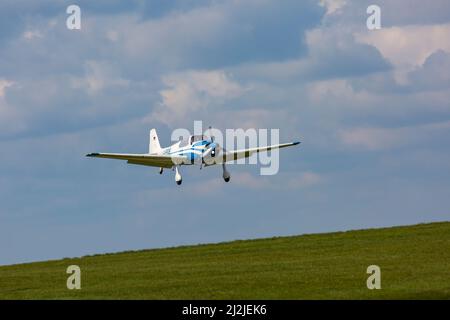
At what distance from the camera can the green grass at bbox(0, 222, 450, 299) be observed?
123 ft

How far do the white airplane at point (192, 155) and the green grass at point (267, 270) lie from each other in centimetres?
548

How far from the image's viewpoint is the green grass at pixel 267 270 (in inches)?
1470

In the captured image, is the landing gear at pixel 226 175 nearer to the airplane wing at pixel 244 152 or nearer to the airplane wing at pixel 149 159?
the airplane wing at pixel 244 152

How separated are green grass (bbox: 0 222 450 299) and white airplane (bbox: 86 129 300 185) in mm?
5477

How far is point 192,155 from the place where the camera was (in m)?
62.9

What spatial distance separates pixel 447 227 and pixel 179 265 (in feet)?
65.3

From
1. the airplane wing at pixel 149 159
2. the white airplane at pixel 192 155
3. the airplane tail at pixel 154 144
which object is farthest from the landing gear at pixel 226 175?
the airplane tail at pixel 154 144

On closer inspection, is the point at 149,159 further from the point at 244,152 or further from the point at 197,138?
the point at 244,152
